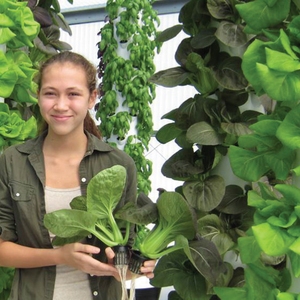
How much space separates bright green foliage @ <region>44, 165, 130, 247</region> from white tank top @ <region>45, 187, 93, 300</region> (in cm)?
21

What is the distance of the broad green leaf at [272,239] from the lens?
71 centimetres

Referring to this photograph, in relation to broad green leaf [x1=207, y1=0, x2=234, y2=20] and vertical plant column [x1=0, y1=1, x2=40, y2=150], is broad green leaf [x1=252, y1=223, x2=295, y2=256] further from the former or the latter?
vertical plant column [x1=0, y1=1, x2=40, y2=150]

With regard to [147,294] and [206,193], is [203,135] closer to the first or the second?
[206,193]

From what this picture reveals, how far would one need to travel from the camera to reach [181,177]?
125 centimetres

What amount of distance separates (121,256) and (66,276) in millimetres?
291

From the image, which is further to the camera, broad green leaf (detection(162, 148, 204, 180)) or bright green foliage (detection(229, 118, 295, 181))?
broad green leaf (detection(162, 148, 204, 180))

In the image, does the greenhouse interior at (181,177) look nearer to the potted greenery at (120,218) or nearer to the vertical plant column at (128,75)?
the potted greenery at (120,218)

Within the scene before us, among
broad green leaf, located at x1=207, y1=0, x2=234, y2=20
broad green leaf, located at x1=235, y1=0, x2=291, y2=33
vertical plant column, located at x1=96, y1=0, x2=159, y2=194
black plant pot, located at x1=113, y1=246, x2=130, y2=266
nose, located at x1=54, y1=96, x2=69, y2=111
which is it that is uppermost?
vertical plant column, located at x1=96, y1=0, x2=159, y2=194

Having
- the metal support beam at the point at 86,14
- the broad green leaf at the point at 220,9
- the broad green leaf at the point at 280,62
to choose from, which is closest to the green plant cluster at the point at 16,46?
the broad green leaf at the point at 220,9

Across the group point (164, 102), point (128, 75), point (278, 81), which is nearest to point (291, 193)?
point (278, 81)

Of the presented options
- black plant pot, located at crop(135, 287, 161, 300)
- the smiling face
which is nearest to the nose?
the smiling face

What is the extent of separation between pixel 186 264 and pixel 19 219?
42 centimetres

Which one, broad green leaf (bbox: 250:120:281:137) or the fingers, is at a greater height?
broad green leaf (bbox: 250:120:281:137)

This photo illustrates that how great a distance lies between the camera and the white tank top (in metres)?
1.17
